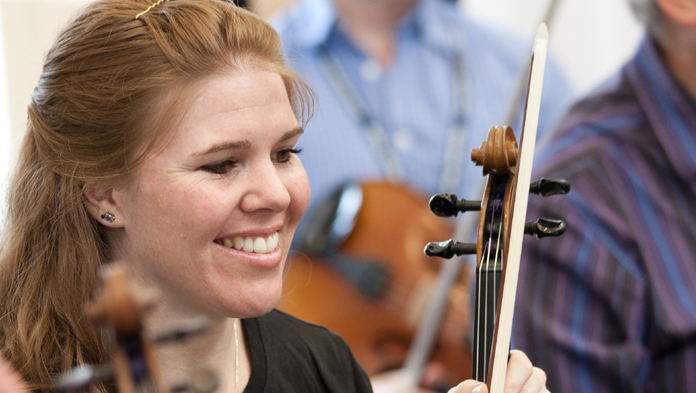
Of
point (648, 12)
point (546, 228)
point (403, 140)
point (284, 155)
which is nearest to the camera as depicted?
point (546, 228)

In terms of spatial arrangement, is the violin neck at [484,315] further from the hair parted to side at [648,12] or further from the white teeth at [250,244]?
the hair parted to side at [648,12]

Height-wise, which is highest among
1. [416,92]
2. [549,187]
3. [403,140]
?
[549,187]

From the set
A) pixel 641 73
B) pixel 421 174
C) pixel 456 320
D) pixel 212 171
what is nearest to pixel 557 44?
pixel 641 73

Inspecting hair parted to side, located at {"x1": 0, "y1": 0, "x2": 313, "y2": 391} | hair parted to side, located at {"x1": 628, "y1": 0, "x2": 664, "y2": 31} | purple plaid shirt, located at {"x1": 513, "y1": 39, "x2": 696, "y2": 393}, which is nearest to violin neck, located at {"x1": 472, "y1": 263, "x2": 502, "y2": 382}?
hair parted to side, located at {"x1": 0, "y1": 0, "x2": 313, "y2": 391}

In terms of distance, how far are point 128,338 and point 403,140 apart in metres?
1.25

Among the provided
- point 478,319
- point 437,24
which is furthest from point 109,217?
point 437,24

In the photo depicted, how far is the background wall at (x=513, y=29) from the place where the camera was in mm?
1444

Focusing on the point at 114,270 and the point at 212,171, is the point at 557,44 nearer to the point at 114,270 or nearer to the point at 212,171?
the point at 212,171

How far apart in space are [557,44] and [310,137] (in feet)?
2.12

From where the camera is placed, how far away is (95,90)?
2.39 feet

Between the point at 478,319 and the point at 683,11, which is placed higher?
the point at 683,11

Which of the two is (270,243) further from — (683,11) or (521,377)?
(683,11)

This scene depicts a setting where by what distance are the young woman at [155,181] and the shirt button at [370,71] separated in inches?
32.6

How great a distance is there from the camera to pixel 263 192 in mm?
720
